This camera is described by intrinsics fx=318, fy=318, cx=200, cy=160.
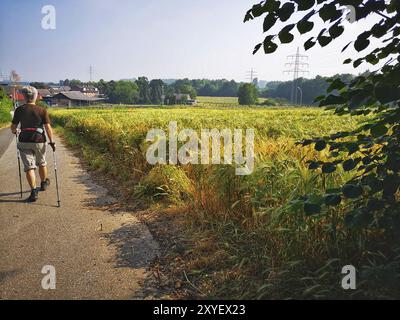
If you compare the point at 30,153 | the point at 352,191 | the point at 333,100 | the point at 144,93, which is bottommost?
the point at 30,153

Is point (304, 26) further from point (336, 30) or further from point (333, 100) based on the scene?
point (333, 100)

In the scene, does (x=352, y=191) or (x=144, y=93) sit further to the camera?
(x=144, y=93)

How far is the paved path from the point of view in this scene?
11.1 ft

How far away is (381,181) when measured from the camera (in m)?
2.37

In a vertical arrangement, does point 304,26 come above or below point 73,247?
above

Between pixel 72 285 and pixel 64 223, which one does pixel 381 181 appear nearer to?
pixel 72 285

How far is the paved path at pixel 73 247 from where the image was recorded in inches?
133

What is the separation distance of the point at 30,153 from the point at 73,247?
3.07m

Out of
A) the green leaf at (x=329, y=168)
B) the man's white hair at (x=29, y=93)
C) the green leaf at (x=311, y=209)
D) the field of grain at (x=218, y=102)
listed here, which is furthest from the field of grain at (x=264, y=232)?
the field of grain at (x=218, y=102)

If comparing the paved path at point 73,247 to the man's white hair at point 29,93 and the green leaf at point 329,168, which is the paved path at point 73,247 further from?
the green leaf at point 329,168

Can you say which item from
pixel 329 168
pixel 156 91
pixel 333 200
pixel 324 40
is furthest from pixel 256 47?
pixel 156 91

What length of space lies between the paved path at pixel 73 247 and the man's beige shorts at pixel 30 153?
71cm

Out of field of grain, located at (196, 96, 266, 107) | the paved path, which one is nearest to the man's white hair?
the paved path

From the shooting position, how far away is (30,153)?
21.2ft
